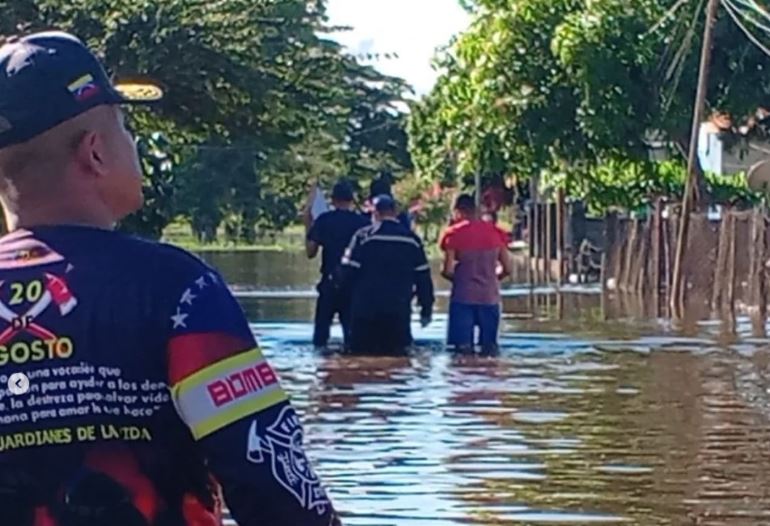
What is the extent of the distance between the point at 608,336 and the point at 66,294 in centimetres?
1995

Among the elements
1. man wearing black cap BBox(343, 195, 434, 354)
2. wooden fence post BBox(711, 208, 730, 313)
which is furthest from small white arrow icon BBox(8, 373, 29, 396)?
wooden fence post BBox(711, 208, 730, 313)

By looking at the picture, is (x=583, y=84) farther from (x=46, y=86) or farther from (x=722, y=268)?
(x=46, y=86)

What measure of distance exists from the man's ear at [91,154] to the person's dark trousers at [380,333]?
50.9ft

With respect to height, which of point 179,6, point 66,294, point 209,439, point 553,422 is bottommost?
point 553,422

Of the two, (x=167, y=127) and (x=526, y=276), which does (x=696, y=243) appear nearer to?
(x=167, y=127)

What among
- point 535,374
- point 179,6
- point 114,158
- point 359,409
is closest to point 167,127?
point 179,6

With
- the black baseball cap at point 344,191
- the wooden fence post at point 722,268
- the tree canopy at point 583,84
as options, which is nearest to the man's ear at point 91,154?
the black baseball cap at point 344,191

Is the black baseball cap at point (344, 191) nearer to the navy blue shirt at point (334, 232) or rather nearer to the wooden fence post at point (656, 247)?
the navy blue shirt at point (334, 232)

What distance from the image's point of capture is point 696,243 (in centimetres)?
3064

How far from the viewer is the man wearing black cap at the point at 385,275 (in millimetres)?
18172

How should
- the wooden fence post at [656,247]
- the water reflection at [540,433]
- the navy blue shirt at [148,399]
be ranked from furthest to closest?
the wooden fence post at [656,247] → the water reflection at [540,433] → the navy blue shirt at [148,399]

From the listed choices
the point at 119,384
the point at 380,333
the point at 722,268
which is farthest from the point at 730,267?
the point at 119,384

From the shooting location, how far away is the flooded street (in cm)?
1018

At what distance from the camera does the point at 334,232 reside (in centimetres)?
1917
